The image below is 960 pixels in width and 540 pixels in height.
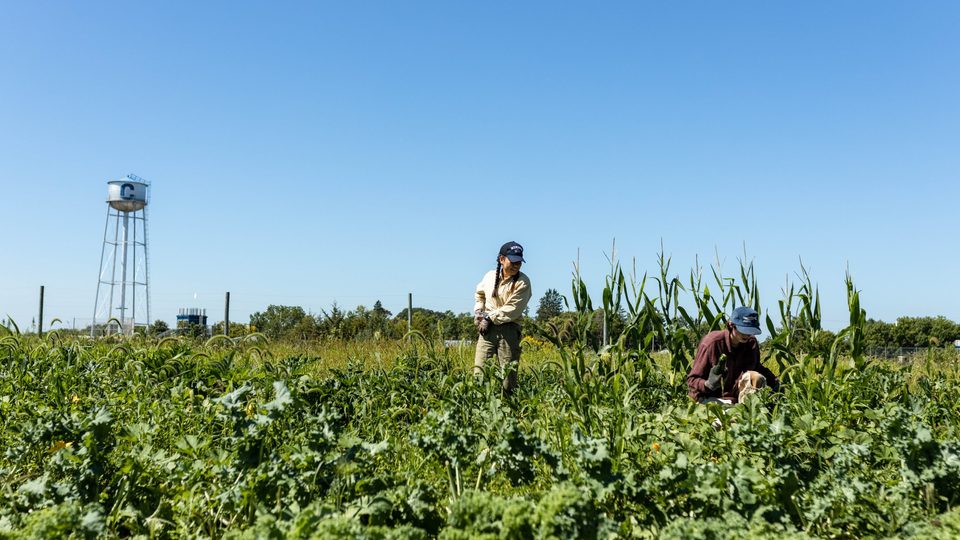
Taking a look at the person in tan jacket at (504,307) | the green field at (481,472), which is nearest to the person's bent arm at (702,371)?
the green field at (481,472)

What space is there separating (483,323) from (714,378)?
6.52 ft

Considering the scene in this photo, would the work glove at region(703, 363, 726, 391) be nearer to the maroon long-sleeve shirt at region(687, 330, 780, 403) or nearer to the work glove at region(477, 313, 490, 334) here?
the maroon long-sleeve shirt at region(687, 330, 780, 403)

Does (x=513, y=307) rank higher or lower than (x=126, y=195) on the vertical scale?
lower

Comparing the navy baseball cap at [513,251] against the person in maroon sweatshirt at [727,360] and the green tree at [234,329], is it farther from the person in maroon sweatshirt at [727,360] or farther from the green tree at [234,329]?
the green tree at [234,329]

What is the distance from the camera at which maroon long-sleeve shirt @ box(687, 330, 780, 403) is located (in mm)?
4727

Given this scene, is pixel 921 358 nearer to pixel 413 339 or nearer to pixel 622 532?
pixel 413 339

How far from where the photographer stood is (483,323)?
598 centimetres

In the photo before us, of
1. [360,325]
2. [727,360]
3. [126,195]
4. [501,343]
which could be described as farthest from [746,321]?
[126,195]

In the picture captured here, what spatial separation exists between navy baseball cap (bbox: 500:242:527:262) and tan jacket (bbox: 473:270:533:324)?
0.19 m

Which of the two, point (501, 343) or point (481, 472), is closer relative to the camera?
point (481, 472)

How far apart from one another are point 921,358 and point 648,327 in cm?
636

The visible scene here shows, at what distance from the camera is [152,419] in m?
3.39

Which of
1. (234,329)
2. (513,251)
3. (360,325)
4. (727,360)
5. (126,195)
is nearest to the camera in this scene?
(727,360)

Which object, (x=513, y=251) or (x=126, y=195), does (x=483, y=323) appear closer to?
(x=513, y=251)
